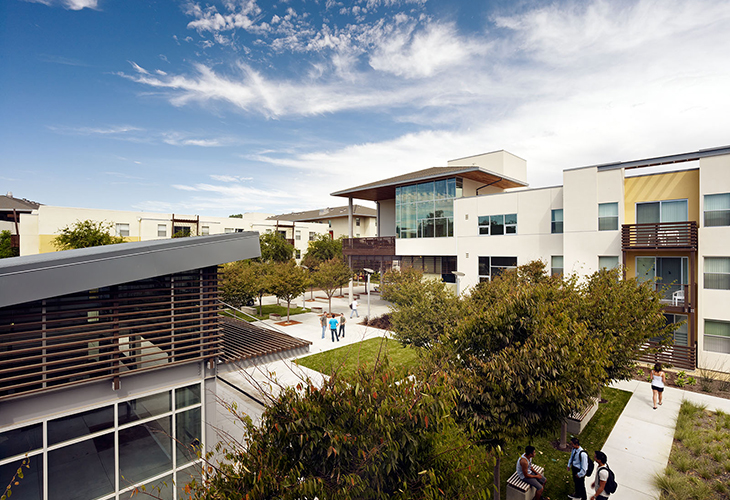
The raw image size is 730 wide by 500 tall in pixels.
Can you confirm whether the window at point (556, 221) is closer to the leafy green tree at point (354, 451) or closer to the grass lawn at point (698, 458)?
the grass lawn at point (698, 458)

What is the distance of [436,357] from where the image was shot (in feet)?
26.2

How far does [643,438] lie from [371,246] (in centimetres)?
2447

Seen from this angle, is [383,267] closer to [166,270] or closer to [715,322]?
[715,322]

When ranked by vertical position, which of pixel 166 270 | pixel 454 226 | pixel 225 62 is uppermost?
pixel 225 62

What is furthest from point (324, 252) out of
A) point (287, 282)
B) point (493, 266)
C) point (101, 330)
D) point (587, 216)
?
point (101, 330)

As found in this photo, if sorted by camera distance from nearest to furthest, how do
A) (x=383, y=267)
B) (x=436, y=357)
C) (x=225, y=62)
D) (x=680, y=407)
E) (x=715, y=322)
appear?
(x=436, y=357) < (x=680, y=407) < (x=715, y=322) < (x=225, y=62) < (x=383, y=267)

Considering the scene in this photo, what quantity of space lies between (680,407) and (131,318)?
701 inches

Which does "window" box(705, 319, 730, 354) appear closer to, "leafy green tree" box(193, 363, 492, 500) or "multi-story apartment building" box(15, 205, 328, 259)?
"leafy green tree" box(193, 363, 492, 500)

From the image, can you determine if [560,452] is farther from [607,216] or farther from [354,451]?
[607,216]

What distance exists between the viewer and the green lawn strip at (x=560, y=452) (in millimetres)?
8445

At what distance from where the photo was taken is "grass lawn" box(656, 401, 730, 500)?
8.00m

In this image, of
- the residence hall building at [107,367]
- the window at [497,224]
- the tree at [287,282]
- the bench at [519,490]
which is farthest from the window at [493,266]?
the residence hall building at [107,367]

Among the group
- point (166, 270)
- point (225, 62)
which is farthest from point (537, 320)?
point (225, 62)

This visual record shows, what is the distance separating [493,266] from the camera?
24.4m
